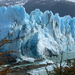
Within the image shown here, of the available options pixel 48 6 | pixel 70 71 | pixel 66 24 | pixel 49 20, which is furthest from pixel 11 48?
pixel 48 6

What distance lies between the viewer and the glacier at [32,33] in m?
11.0

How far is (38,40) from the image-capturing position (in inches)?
442

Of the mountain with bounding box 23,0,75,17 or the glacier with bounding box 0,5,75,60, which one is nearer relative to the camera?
the glacier with bounding box 0,5,75,60

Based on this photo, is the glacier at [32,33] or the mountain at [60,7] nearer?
the glacier at [32,33]

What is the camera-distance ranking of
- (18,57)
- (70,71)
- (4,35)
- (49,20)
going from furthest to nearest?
(49,20), (4,35), (18,57), (70,71)

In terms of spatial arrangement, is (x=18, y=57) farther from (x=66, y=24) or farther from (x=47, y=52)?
(x=66, y=24)

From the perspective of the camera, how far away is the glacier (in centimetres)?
1096

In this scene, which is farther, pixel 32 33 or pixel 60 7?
pixel 60 7

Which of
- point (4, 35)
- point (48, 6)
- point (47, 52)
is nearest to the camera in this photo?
point (4, 35)

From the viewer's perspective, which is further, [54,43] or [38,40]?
[54,43]

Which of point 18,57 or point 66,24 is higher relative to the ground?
point 66,24

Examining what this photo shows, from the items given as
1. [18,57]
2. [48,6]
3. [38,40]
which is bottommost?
[18,57]

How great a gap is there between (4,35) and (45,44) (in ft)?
10.3

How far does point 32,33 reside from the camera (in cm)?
1141
